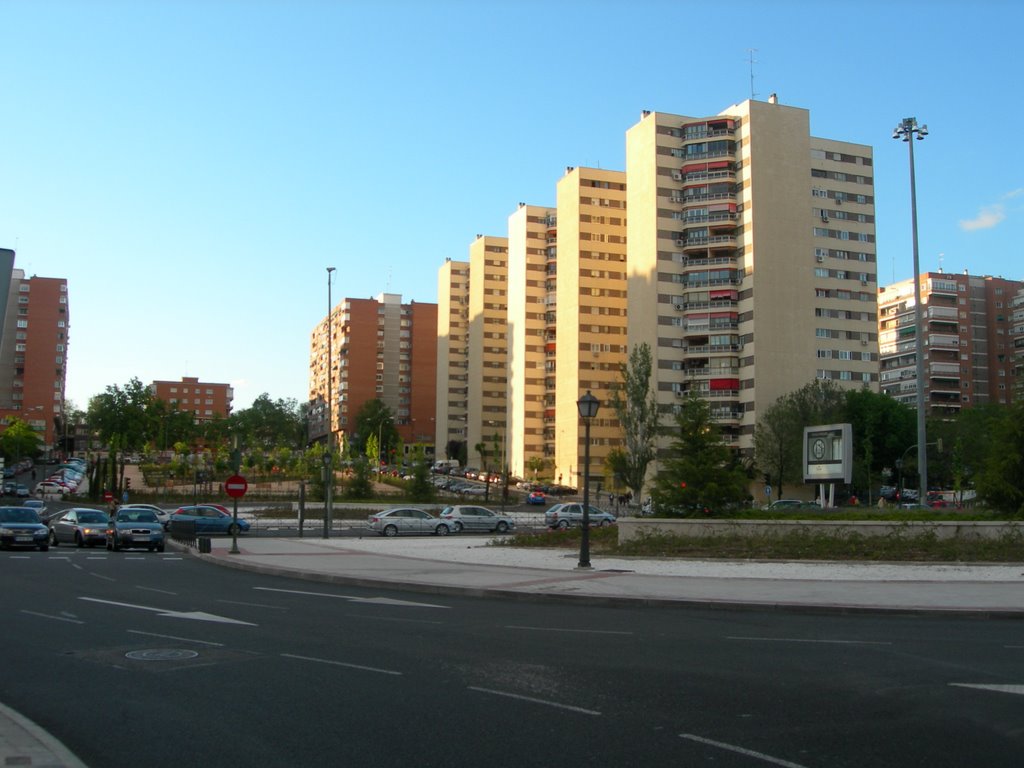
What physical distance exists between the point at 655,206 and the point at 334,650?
87.9 metres

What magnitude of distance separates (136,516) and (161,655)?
26.1 meters

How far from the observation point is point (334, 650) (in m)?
11.3

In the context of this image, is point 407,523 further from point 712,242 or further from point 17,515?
point 712,242

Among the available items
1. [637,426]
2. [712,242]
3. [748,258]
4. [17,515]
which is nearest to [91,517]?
[17,515]

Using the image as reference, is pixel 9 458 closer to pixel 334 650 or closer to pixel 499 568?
pixel 499 568

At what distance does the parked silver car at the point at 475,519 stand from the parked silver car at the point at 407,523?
773mm

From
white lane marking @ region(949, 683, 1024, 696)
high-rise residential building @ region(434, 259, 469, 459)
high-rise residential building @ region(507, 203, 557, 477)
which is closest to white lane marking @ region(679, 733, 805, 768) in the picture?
white lane marking @ region(949, 683, 1024, 696)

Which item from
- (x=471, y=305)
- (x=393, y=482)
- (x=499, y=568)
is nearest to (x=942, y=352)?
(x=471, y=305)

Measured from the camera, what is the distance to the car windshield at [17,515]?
107 ft

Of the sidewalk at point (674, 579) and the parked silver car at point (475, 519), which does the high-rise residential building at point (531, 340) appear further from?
the sidewalk at point (674, 579)

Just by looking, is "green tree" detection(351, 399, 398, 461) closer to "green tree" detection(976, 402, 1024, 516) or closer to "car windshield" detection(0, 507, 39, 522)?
"car windshield" detection(0, 507, 39, 522)

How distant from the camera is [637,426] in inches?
3285

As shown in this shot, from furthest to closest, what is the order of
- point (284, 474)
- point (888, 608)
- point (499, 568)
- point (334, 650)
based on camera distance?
point (284, 474) → point (499, 568) → point (888, 608) → point (334, 650)

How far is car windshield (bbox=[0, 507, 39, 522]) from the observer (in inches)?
1288
